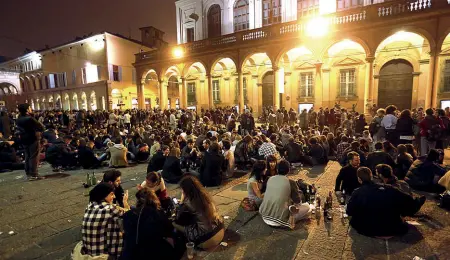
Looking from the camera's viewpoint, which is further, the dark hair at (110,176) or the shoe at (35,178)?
the shoe at (35,178)

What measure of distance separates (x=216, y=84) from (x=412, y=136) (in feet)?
61.5

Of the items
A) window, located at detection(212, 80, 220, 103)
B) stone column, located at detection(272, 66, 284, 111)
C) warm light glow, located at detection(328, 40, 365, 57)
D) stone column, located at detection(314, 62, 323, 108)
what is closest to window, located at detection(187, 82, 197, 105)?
window, located at detection(212, 80, 220, 103)

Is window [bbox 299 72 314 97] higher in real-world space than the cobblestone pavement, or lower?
higher

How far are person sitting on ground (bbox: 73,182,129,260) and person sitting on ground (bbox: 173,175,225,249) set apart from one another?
0.79 metres

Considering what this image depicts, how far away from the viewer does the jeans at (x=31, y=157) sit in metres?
7.43

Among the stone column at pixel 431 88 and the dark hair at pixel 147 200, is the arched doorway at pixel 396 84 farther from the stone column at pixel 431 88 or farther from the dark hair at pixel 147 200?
the dark hair at pixel 147 200

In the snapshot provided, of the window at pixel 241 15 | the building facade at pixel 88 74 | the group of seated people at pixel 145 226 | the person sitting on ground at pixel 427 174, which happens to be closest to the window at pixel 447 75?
the person sitting on ground at pixel 427 174

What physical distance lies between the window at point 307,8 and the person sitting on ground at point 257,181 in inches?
718

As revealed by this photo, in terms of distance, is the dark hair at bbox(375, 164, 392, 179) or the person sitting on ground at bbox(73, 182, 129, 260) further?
the dark hair at bbox(375, 164, 392, 179)

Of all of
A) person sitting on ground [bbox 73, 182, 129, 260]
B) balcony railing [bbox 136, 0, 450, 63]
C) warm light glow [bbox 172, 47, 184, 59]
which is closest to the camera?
person sitting on ground [bbox 73, 182, 129, 260]

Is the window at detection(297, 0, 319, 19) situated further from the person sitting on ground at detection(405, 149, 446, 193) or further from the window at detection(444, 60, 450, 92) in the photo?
the person sitting on ground at detection(405, 149, 446, 193)

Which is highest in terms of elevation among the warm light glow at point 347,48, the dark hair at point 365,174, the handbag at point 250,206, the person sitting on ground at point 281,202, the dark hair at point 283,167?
the warm light glow at point 347,48

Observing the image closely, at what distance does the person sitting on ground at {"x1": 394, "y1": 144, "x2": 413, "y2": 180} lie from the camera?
6051 mm

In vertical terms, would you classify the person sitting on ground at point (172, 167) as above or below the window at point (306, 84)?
below
